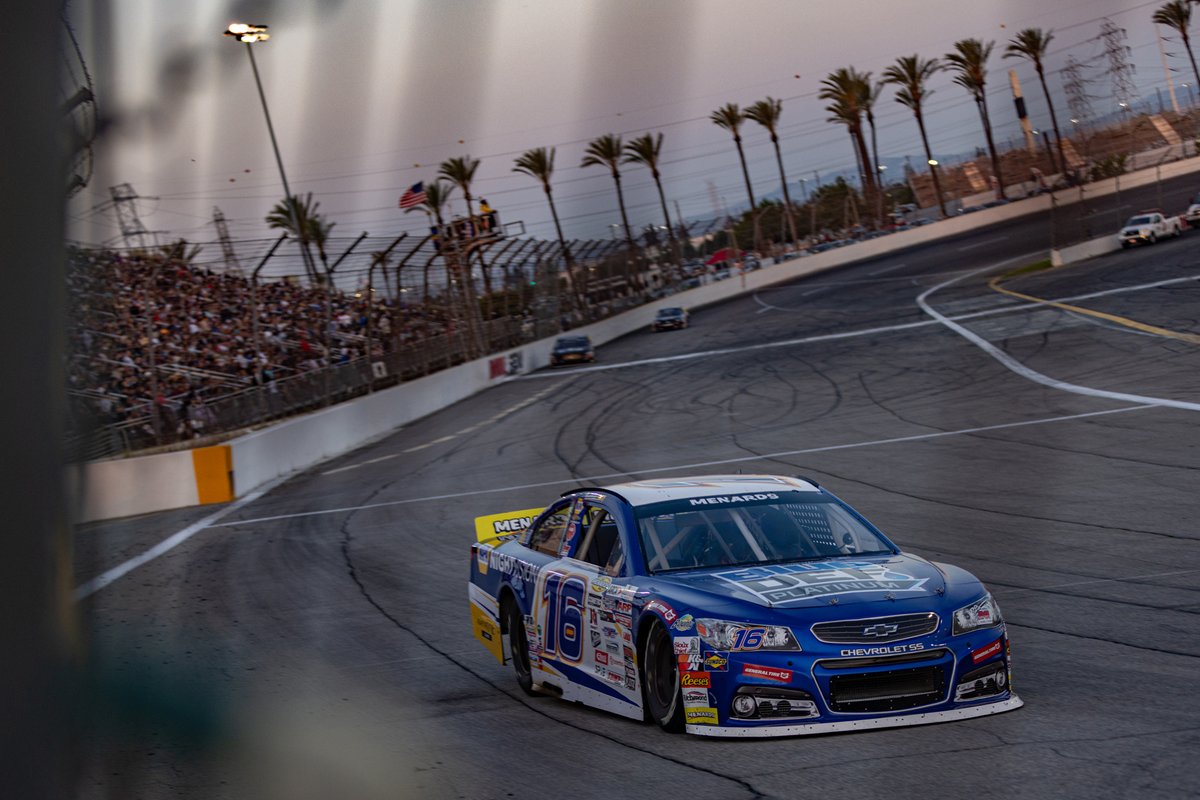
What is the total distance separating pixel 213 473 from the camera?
2584cm

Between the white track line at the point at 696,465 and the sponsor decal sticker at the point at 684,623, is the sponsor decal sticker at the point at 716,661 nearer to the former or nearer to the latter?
the sponsor decal sticker at the point at 684,623

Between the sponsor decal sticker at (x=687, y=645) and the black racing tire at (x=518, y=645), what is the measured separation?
6.30 feet

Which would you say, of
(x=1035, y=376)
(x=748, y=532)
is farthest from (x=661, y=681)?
(x=1035, y=376)

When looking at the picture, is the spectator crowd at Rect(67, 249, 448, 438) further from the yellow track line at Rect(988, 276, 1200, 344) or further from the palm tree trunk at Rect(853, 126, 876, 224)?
the palm tree trunk at Rect(853, 126, 876, 224)

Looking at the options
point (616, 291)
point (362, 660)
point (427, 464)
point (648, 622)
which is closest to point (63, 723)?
point (648, 622)

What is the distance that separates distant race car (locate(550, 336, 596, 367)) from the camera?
49906mm

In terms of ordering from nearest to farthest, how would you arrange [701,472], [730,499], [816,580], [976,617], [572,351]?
[976,617] < [816,580] < [730,499] < [701,472] < [572,351]

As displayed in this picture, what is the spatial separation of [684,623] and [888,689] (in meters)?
0.99

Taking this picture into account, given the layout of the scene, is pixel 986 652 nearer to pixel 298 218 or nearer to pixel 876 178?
pixel 298 218

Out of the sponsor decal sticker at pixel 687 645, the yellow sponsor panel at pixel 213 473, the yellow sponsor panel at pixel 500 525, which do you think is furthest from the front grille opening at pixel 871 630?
the yellow sponsor panel at pixel 213 473

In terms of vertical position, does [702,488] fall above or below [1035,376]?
above

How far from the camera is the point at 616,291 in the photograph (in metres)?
68.4

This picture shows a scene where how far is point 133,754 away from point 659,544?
613 cm

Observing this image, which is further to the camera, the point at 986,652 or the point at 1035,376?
the point at 1035,376
